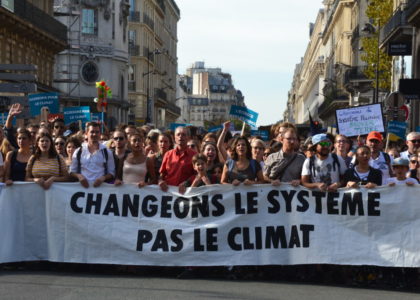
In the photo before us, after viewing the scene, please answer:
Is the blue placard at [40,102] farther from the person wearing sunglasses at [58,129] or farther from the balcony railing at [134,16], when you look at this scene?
the balcony railing at [134,16]

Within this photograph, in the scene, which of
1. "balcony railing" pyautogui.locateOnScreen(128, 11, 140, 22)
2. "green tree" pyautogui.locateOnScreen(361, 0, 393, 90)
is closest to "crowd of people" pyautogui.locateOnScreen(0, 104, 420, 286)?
"green tree" pyautogui.locateOnScreen(361, 0, 393, 90)

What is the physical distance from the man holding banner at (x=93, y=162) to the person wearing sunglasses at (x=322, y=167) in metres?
2.27

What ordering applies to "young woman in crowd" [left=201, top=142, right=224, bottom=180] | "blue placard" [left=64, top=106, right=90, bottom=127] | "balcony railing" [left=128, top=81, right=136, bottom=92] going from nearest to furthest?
"young woman in crowd" [left=201, top=142, right=224, bottom=180], "blue placard" [left=64, top=106, right=90, bottom=127], "balcony railing" [left=128, top=81, right=136, bottom=92]

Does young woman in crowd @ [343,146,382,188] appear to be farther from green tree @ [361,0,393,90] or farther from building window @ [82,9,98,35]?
building window @ [82,9,98,35]

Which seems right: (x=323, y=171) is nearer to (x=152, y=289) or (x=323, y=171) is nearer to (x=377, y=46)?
(x=152, y=289)

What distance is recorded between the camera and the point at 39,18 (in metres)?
40.4

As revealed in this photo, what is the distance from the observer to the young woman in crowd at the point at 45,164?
36.3 ft

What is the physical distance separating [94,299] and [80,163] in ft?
9.12

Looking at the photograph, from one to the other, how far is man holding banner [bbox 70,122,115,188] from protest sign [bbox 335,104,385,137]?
5813 mm

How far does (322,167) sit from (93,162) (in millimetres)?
2617

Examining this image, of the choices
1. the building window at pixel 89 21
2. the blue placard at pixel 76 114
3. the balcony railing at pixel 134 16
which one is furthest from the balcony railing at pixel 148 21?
the blue placard at pixel 76 114

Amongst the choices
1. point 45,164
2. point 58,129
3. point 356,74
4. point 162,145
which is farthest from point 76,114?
point 356,74

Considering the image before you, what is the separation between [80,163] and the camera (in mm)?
11375

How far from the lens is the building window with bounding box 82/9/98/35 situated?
6544 centimetres
